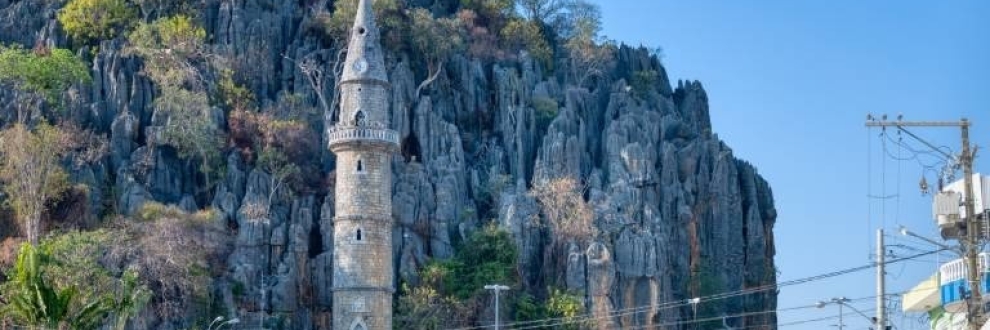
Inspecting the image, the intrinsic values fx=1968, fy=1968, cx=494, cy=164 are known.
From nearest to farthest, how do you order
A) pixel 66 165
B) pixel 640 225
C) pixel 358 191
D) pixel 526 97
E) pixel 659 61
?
pixel 358 191
pixel 66 165
pixel 640 225
pixel 526 97
pixel 659 61

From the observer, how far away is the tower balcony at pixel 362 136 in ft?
237

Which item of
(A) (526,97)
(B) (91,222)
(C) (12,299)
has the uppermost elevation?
(A) (526,97)

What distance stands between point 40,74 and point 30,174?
8831 mm

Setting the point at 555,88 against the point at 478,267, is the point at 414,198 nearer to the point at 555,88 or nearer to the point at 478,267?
the point at 478,267

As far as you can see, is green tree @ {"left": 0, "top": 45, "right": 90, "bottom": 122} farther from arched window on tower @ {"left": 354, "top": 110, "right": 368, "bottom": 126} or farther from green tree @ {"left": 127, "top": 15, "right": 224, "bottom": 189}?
arched window on tower @ {"left": 354, "top": 110, "right": 368, "bottom": 126}

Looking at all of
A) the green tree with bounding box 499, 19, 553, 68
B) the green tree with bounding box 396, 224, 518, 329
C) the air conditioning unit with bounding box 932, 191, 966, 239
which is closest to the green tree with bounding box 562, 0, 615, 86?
the green tree with bounding box 499, 19, 553, 68

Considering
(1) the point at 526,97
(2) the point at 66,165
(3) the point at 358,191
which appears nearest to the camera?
(3) the point at 358,191

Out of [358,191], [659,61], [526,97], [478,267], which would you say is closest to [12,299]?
[358,191]

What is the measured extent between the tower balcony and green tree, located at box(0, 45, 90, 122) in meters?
15.1

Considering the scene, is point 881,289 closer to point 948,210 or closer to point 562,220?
point 948,210

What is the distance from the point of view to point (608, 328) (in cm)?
7888

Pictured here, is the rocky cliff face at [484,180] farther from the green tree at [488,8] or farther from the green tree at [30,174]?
the green tree at [488,8]

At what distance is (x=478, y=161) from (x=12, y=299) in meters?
36.6

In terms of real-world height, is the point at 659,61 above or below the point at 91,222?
above
